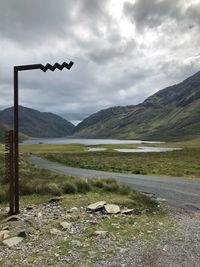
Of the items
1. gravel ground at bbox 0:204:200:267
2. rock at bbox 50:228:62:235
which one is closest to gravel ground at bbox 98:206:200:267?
gravel ground at bbox 0:204:200:267

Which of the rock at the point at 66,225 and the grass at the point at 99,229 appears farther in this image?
the rock at the point at 66,225

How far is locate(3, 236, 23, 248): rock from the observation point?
37.7 ft

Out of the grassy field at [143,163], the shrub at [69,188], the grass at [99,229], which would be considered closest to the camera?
the grass at [99,229]

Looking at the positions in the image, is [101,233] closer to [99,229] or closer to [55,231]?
[99,229]

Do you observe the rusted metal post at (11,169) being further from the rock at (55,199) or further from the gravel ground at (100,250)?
the rock at (55,199)

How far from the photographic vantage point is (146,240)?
12.3m

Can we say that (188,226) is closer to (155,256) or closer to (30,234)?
(155,256)

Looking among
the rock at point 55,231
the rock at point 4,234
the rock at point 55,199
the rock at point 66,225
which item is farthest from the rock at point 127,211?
the rock at point 4,234

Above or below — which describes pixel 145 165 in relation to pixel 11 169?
below

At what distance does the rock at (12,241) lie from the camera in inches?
452

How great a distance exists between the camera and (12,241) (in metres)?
11.7

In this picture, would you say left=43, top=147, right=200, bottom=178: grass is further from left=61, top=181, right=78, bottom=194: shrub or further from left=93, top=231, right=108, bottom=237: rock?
left=93, top=231, right=108, bottom=237: rock

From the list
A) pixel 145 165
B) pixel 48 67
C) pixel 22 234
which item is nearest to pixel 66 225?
pixel 22 234

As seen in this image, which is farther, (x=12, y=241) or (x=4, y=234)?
(x=4, y=234)
